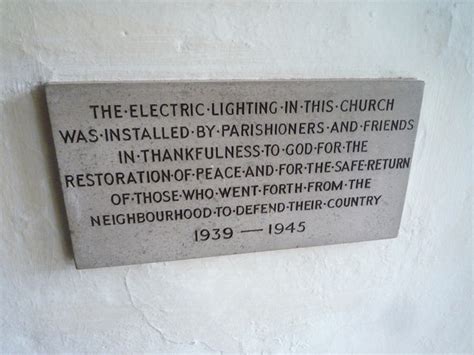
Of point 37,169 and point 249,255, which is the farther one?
point 249,255

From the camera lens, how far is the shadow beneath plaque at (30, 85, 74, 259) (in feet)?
2.00

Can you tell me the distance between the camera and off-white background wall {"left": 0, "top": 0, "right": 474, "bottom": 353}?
61 cm

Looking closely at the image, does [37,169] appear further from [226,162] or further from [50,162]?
[226,162]

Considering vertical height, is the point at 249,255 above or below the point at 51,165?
below

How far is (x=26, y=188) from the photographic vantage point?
65 cm

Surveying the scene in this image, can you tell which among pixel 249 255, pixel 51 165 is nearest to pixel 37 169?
pixel 51 165

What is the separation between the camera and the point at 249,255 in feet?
2.58

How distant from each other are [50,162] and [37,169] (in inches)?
1.1

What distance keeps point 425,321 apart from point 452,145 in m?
0.48

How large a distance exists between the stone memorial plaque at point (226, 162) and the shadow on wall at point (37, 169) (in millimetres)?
45

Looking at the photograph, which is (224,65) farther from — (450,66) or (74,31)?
(450,66)

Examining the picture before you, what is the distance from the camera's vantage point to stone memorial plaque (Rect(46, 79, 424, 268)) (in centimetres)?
62

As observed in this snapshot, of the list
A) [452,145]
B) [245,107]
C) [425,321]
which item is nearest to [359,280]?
[425,321]

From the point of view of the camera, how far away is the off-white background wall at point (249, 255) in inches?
24.1
